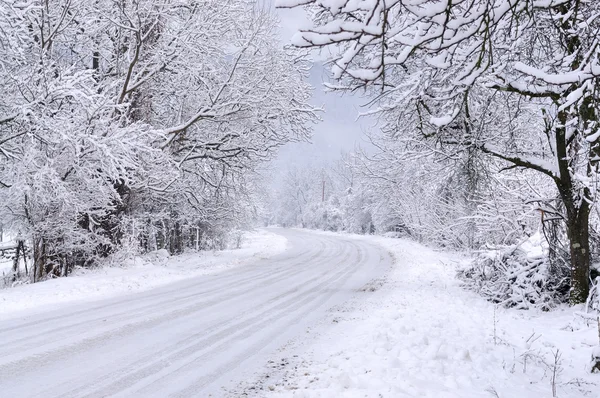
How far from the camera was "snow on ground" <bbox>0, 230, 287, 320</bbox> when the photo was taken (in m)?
8.41

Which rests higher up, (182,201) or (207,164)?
(207,164)

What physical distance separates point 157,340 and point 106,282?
5541 mm

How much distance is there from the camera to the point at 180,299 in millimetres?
8992

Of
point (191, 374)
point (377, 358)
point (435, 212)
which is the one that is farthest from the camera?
point (435, 212)

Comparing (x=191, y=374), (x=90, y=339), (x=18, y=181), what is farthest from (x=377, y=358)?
(x=18, y=181)

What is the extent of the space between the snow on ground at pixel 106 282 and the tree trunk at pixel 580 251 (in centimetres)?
933

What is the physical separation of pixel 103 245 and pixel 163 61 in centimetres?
639

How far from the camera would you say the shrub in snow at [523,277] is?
344 inches

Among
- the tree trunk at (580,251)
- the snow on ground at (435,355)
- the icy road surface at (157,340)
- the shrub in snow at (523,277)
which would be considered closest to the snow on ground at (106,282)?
the icy road surface at (157,340)

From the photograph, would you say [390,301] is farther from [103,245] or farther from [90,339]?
[103,245]

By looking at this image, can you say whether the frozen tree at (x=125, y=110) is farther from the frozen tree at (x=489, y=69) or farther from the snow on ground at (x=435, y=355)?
the snow on ground at (x=435, y=355)

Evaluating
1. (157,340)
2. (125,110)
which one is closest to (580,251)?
(157,340)

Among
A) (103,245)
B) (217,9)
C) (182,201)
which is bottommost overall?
(103,245)

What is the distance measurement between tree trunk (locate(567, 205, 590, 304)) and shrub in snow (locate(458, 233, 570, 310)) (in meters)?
0.43
